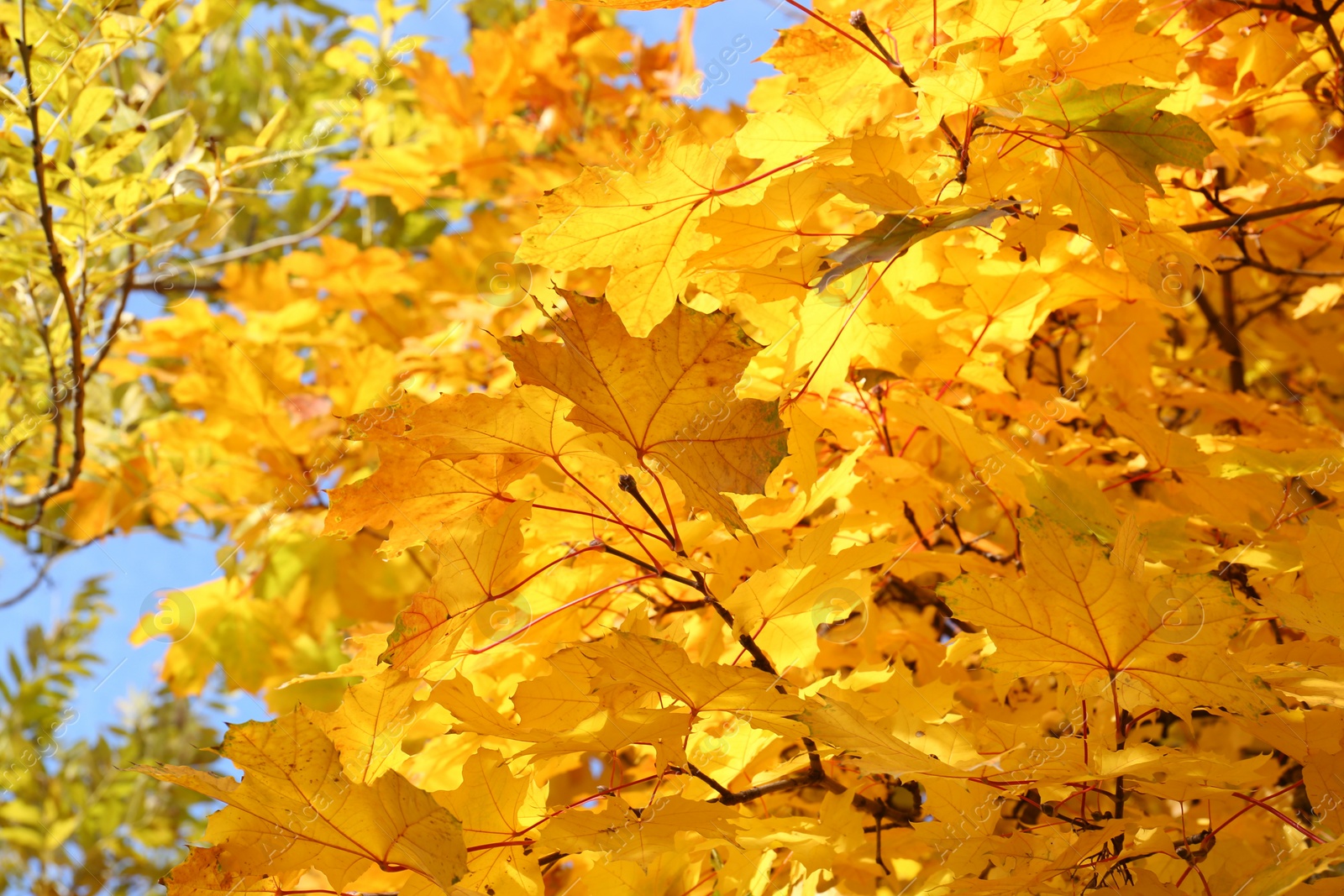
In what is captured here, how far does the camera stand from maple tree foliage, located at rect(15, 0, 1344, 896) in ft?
2.36

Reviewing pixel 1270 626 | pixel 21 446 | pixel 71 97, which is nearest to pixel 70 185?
pixel 71 97

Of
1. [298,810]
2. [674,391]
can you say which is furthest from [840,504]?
[298,810]

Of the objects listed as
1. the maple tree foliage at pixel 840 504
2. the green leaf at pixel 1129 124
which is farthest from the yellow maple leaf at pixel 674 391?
the green leaf at pixel 1129 124

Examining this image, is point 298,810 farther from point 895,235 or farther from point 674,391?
point 895,235

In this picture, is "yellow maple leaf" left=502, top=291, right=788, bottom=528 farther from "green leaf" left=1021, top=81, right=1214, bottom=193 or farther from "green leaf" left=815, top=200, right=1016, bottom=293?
Result: "green leaf" left=1021, top=81, right=1214, bottom=193

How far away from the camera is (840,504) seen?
1.15 m

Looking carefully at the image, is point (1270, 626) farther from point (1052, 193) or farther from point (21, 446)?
point (21, 446)

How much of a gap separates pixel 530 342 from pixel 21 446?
1575 millimetres

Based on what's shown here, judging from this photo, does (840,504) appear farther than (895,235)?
Yes

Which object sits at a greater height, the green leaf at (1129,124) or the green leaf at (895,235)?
the green leaf at (1129,124)

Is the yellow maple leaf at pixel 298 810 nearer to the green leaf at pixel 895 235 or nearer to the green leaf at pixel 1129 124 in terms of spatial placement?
the green leaf at pixel 895 235

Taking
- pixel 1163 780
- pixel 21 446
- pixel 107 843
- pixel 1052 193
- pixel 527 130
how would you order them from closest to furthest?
pixel 1163 780 < pixel 1052 193 < pixel 21 446 < pixel 527 130 < pixel 107 843

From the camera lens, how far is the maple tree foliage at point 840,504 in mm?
721

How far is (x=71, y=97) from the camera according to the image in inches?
49.8
